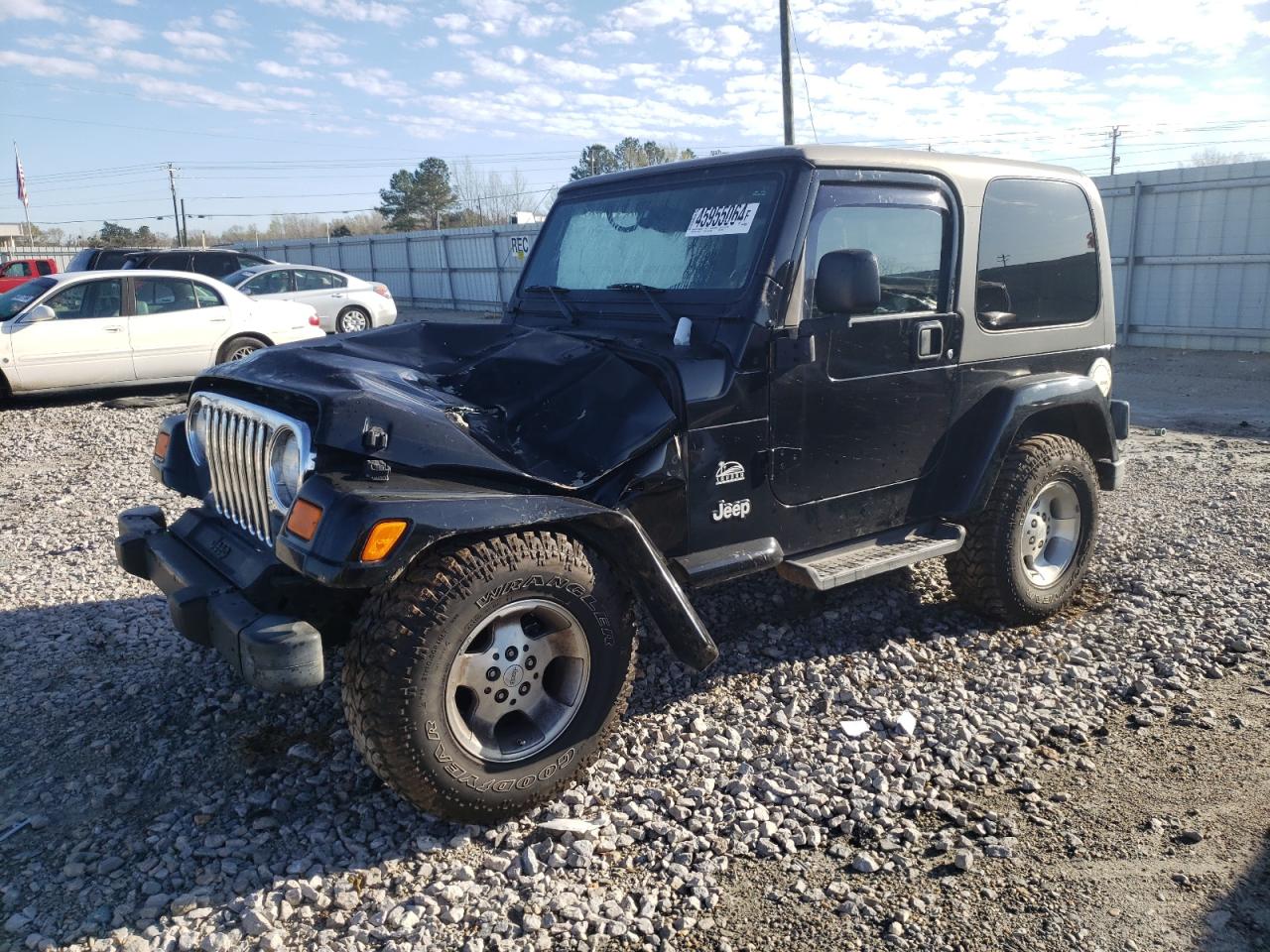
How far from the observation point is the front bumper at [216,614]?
2.74m

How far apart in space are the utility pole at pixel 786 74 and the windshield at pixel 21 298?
12.4 metres

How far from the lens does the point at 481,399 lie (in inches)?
137

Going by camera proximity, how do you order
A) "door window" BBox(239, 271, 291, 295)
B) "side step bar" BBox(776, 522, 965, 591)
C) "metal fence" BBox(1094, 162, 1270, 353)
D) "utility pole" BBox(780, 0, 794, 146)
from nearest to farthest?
1. "side step bar" BBox(776, 522, 965, 591)
2. "metal fence" BBox(1094, 162, 1270, 353)
3. "door window" BBox(239, 271, 291, 295)
4. "utility pole" BBox(780, 0, 794, 146)

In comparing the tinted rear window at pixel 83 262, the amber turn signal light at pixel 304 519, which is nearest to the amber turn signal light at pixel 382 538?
the amber turn signal light at pixel 304 519

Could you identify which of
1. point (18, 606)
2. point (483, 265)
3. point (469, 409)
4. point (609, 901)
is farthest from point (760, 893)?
point (483, 265)

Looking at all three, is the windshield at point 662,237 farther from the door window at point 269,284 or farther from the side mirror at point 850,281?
the door window at point 269,284

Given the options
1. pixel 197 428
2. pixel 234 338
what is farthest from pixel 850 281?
pixel 234 338

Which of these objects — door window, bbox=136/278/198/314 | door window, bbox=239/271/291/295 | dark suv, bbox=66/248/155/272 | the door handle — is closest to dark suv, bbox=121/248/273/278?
dark suv, bbox=66/248/155/272

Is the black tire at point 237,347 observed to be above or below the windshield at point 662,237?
below

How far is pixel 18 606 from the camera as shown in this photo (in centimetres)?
496

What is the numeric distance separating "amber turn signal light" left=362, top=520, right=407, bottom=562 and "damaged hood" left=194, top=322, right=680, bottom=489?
0.87 feet

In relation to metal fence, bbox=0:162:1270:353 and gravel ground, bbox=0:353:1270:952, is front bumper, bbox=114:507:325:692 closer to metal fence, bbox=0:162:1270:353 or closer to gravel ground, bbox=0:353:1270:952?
gravel ground, bbox=0:353:1270:952

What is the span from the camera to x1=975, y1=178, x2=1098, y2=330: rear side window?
439cm

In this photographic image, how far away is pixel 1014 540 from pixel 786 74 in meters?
15.4
